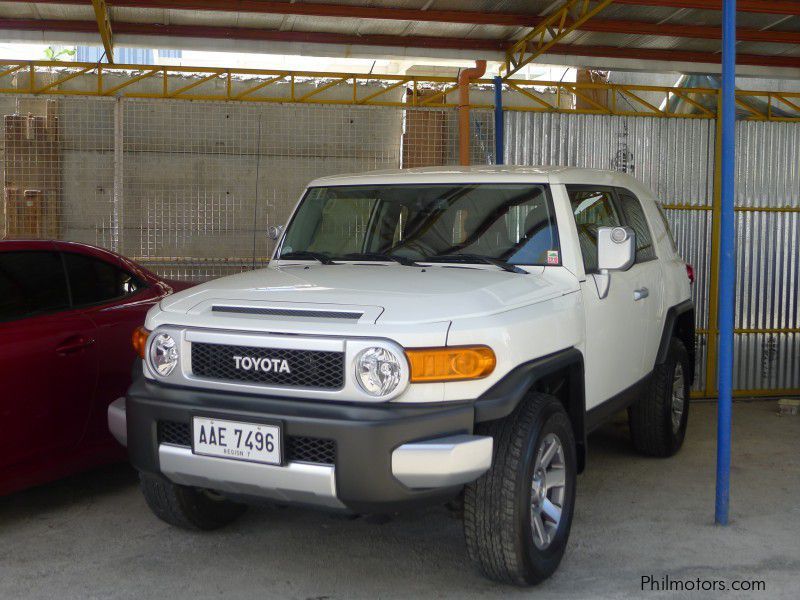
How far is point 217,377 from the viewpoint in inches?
143

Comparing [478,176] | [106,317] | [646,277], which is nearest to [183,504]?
[106,317]

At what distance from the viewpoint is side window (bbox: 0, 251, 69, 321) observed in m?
4.47

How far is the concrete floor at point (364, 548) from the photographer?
12.7 feet

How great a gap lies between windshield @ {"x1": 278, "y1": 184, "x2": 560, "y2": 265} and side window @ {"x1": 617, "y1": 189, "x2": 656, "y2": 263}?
41.0 inches

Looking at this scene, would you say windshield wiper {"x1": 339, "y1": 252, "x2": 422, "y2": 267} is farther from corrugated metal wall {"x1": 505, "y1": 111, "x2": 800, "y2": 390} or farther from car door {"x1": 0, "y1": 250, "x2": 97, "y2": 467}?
corrugated metal wall {"x1": 505, "y1": 111, "x2": 800, "y2": 390}

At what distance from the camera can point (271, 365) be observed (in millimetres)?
3492

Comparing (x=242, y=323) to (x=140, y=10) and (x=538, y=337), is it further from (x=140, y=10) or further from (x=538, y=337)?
(x=140, y=10)

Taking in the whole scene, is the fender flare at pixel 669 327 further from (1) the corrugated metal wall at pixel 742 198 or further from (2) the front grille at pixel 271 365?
(2) the front grille at pixel 271 365

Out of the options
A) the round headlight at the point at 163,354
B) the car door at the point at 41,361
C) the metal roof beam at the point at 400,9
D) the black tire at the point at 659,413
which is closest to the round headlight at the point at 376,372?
the round headlight at the point at 163,354

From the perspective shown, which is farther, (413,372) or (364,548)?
(364,548)

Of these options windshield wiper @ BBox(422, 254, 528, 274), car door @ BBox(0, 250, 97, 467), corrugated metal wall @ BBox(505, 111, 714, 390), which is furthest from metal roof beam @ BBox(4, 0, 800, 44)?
windshield wiper @ BBox(422, 254, 528, 274)

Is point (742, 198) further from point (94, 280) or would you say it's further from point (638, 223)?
point (94, 280)

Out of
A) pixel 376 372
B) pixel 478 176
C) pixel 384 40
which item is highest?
pixel 384 40

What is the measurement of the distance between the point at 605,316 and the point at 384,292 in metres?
1.45
